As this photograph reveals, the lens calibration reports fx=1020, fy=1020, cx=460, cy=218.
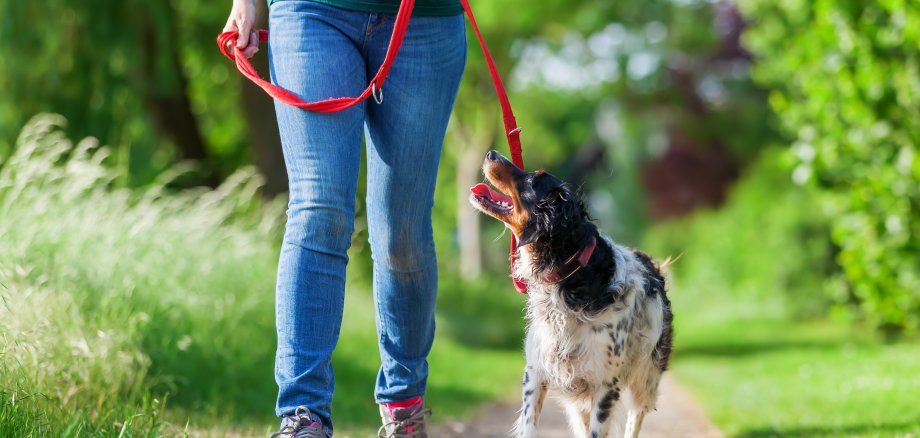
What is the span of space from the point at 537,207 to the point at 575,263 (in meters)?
0.27

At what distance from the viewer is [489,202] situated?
411 cm

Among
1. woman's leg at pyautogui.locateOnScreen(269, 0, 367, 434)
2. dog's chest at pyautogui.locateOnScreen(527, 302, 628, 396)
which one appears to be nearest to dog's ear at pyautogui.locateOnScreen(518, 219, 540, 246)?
dog's chest at pyautogui.locateOnScreen(527, 302, 628, 396)

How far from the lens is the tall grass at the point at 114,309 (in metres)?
4.00

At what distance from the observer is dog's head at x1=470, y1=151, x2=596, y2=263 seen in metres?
3.99

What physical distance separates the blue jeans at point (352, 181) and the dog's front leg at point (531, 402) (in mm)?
424

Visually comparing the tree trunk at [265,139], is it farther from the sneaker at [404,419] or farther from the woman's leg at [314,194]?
the woman's leg at [314,194]

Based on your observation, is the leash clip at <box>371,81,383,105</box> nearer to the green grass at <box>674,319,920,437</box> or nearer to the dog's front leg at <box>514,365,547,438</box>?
the dog's front leg at <box>514,365,547,438</box>

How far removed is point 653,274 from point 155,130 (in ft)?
30.6

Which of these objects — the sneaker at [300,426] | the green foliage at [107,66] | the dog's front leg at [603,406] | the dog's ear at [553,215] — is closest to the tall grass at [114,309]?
the sneaker at [300,426]

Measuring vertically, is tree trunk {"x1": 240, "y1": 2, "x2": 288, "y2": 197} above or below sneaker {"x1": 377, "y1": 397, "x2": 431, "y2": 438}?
below

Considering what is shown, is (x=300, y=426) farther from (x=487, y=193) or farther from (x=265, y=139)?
(x=265, y=139)

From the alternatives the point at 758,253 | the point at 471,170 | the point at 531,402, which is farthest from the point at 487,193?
the point at 471,170

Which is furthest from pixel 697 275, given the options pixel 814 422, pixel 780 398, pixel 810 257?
pixel 814 422

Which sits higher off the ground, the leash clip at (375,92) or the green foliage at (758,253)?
the leash clip at (375,92)
